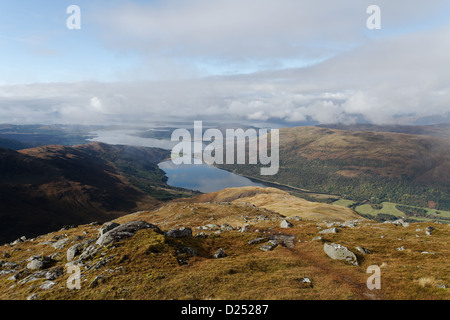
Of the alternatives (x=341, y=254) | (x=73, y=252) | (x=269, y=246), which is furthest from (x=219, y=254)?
(x=73, y=252)

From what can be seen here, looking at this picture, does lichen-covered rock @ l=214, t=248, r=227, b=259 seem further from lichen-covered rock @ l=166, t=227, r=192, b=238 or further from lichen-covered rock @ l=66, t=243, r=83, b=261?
lichen-covered rock @ l=66, t=243, r=83, b=261

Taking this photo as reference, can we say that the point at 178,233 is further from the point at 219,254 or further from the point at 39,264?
the point at 39,264

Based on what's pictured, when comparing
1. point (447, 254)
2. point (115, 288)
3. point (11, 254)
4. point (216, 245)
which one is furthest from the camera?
point (11, 254)

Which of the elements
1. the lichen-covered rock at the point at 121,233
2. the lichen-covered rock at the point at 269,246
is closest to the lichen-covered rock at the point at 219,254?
the lichen-covered rock at the point at 269,246

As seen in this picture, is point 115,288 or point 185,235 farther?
point 185,235

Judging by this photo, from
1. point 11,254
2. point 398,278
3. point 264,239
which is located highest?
point 398,278

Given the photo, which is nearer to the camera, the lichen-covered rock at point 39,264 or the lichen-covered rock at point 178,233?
the lichen-covered rock at point 39,264

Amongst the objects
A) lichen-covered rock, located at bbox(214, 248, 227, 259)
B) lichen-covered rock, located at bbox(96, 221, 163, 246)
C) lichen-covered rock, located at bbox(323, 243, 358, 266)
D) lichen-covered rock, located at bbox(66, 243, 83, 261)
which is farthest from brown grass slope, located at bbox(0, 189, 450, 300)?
lichen-covered rock, located at bbox(96, 221, 163, 246)

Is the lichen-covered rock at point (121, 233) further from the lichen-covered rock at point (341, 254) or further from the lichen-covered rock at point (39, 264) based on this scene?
the lichen-covered rock at point (341, 254)

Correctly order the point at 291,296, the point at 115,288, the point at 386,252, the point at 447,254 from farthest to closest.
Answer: the point at 386,252
the point at 447,254
the point at 115,288
the point at 291,296
